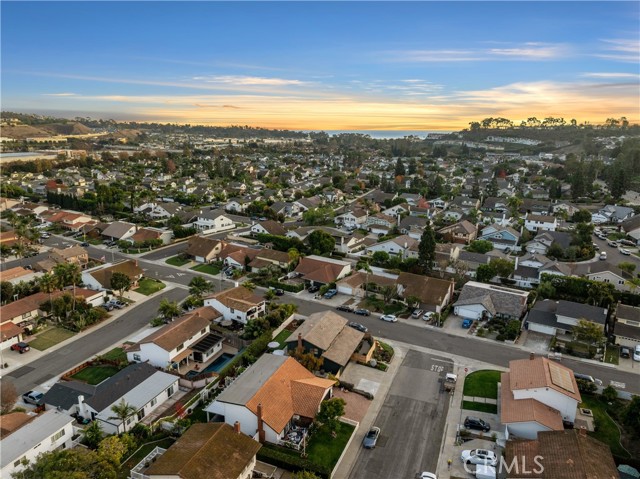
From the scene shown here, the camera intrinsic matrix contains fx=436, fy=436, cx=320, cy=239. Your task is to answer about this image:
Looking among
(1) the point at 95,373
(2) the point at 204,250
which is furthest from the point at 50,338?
(2) the point at 204,250

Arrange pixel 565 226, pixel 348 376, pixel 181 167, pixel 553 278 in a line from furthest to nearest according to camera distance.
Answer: pixel 181 167
pixel 565 226
pixel 553 278
pixel 348 376

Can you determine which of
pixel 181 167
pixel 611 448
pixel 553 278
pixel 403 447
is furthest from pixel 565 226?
pixel 181 167

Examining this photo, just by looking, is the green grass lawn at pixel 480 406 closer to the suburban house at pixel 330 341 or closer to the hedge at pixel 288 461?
the suburban house at pixel 330 341

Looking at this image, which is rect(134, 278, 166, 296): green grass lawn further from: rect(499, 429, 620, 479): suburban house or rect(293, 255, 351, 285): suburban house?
rect(499, 429, 620, 479): suburban house

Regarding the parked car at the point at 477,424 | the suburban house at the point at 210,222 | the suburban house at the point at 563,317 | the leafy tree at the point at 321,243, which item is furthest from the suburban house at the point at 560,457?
the suburban house at the point at 210,222

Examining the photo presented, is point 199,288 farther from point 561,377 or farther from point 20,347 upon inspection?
point 561,377

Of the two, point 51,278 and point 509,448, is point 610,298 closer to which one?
point 509,448

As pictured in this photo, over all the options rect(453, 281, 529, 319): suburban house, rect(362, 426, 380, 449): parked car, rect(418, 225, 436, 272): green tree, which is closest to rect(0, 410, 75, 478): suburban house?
rect(362, 426, 380, 449): parked car
